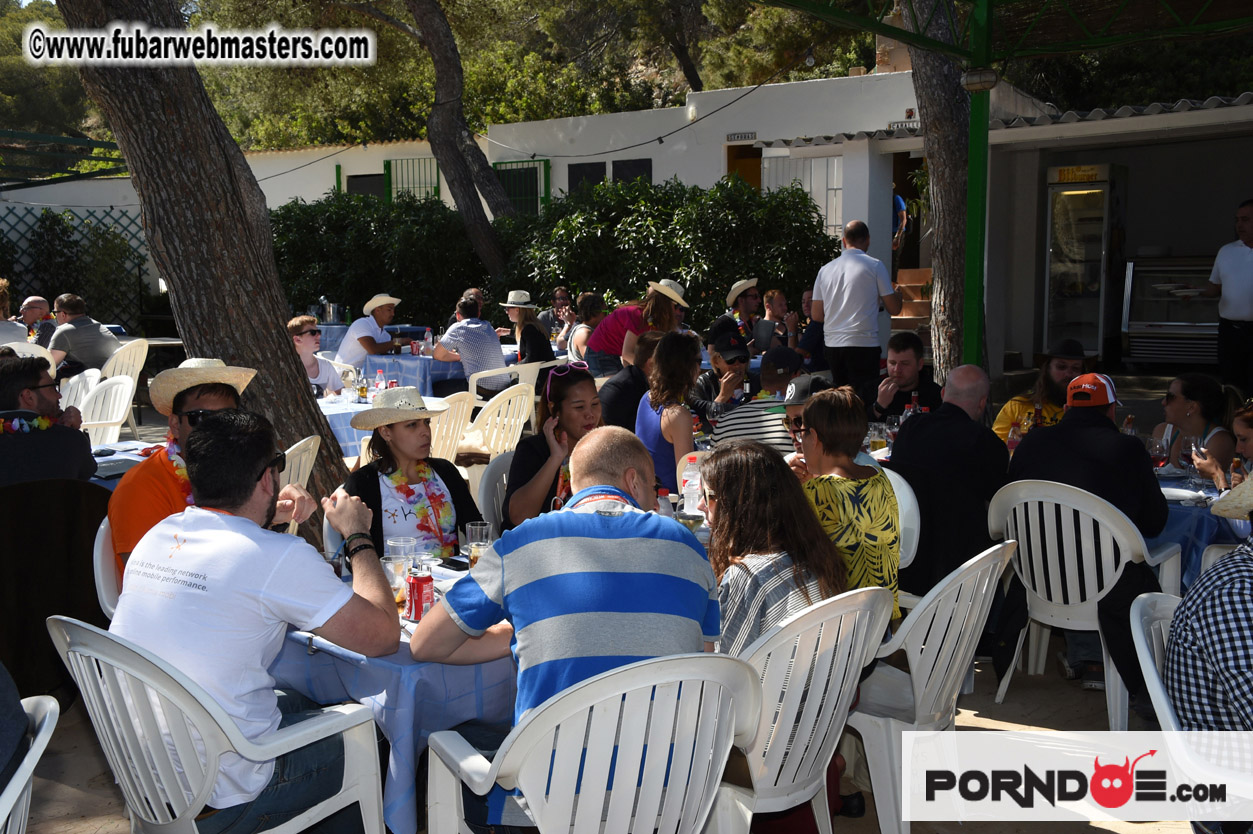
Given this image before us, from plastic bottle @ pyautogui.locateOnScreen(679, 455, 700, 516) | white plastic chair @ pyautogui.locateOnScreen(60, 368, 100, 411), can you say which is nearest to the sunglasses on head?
plastic bottle @ pyautogui.locateOnScreen(679, 455, 700, 516)

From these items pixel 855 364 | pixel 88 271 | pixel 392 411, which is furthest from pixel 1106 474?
pixel 88 271

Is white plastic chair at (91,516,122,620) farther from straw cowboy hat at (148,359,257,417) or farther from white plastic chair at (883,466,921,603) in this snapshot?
white plastic chair at (883,466,921,603)

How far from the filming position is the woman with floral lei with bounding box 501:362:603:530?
4180 millimetres

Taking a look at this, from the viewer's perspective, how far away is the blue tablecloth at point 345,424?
6.78 m

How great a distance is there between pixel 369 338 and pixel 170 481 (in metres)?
5.85

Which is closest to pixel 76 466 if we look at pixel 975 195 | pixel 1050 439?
pixel 1050 439

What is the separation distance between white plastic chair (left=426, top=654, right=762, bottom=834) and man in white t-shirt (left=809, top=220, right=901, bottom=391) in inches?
241

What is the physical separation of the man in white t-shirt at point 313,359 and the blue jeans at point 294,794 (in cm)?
502

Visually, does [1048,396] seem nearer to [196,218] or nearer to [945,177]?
[945,177]

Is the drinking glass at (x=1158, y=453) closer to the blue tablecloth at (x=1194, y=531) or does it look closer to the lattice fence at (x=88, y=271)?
the blue tablecloth at (x=1194, y=531)

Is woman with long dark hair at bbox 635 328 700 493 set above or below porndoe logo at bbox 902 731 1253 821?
above

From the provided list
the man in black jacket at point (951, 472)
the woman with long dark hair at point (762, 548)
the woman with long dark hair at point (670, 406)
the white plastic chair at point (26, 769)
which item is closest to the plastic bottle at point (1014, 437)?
the man in black jacket at point (951, 472)

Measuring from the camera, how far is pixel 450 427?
6.57 m

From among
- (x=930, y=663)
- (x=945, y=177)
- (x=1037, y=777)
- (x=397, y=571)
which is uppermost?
(x=945, y=177)
